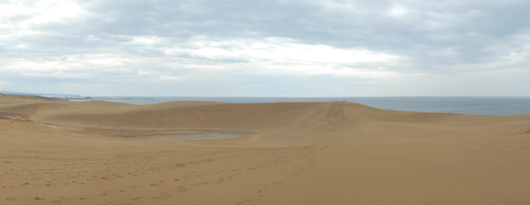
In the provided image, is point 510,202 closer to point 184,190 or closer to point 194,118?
point 184,190

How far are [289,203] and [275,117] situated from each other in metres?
21.5

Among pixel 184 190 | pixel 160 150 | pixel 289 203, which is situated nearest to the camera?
pixel 289 203

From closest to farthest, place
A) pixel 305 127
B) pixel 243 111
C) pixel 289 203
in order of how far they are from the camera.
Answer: pixel 289 203, pixel 305 127, pixel 243 111

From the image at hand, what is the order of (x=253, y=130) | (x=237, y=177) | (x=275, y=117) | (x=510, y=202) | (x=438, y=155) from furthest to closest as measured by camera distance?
(x=275, y=117) → (x=253, y=130) → (x=438, y=155) → (x=237, y=177) → (x=510, y=202)

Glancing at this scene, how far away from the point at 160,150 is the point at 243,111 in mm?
17823

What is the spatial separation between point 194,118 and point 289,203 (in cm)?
2330

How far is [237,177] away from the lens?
6.57 meters

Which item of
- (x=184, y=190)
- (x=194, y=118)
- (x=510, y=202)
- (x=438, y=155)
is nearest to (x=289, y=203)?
(x=184, y=190)

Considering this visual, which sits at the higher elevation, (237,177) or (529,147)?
(529,147)

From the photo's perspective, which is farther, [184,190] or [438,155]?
→ [438,155]

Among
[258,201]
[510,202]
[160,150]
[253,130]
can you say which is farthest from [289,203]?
[253,130]

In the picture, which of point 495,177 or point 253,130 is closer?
point 495,177

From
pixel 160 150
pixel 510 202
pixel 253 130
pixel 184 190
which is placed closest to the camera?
pixel 510 202

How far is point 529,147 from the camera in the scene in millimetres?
8227
